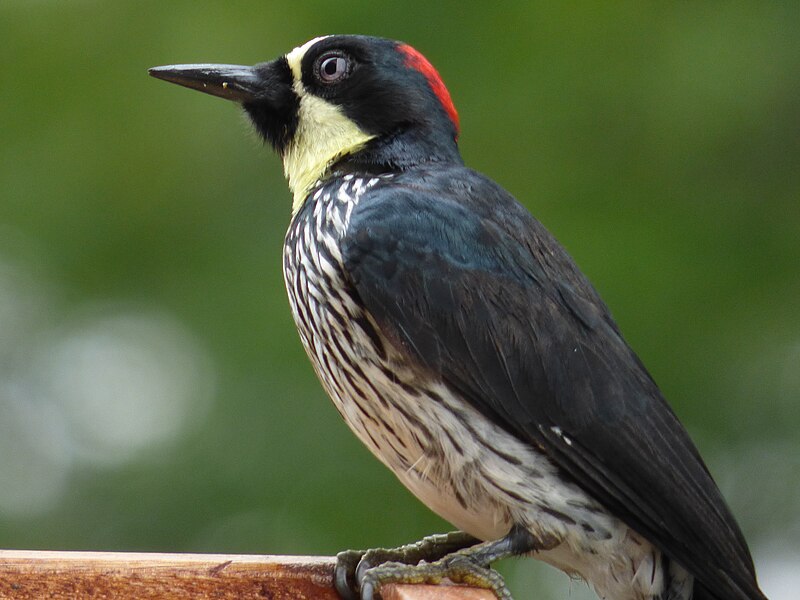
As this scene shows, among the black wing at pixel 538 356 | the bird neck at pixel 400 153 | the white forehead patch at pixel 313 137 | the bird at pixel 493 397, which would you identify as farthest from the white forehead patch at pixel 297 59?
the black wing at pixel 538 356

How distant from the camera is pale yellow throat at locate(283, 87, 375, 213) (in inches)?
168

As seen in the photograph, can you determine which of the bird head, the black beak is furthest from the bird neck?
the black beak

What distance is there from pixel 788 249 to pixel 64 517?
2965mm

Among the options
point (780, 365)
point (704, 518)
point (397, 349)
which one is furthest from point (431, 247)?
point (780, 365)

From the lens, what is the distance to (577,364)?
377 centimetres

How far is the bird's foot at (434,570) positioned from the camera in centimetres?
349

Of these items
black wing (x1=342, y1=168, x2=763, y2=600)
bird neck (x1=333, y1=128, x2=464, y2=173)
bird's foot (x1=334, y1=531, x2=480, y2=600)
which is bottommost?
bird's foot (x1=334, y1=531, x2=480, y2=600)

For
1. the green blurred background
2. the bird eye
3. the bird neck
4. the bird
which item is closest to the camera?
the bird

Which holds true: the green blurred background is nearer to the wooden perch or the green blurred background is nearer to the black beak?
the black beak

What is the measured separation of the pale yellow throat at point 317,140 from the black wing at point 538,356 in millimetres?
341

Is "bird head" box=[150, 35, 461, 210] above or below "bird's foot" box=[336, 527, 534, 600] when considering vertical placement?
above

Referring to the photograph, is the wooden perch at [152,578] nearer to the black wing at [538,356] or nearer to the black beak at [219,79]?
the black wing at [538,356]

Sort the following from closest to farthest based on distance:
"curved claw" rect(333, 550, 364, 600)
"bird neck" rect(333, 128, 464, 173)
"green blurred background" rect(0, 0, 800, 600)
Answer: "curved claw" rect(333, 550, 364, 600), "bird neck" rect(333, 128, 464, 173), "green blurred background" rect(0, 0, 800, 600)

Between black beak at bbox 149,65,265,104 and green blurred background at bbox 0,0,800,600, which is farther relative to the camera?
green blurred background at bbox 0,0,800,600
